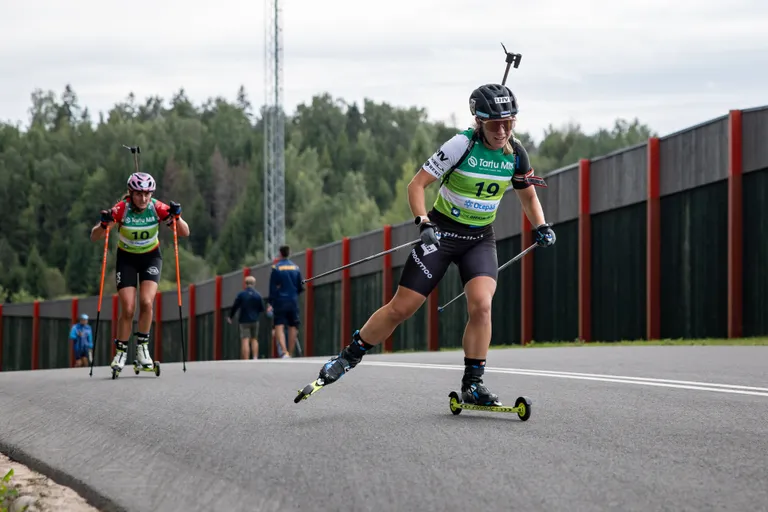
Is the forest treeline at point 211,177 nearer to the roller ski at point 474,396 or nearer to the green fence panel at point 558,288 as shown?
the green fence panel at point 558,288

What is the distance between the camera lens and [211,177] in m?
169

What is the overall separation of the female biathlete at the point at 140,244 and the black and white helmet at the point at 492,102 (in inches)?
244

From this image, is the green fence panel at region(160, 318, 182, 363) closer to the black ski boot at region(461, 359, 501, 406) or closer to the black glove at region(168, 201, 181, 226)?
the black glove at region(168, 201, 181, 226)

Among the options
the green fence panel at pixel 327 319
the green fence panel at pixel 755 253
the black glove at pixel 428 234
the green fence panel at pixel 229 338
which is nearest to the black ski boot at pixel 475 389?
the black glove at pixel 428 234

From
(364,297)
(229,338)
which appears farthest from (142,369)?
(229,338)

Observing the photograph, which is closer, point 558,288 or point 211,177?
point 558,288

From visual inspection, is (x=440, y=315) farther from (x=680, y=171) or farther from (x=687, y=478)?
(x=687, y=478)

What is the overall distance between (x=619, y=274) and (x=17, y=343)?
148 feet

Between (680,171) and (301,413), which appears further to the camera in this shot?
(680,171)

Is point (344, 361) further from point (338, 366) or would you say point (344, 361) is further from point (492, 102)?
point (492, 102)

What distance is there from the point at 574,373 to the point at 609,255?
41.1 feet

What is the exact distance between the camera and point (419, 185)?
26.6ft

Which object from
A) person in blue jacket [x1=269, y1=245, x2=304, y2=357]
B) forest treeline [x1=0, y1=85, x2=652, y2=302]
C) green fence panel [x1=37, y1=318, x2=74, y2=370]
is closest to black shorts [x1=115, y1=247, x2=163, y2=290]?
person in blue jacket [x1=269, y1=245, x2=304, y2=357]

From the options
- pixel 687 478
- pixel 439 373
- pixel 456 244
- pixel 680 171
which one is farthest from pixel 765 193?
pixel 687 478
